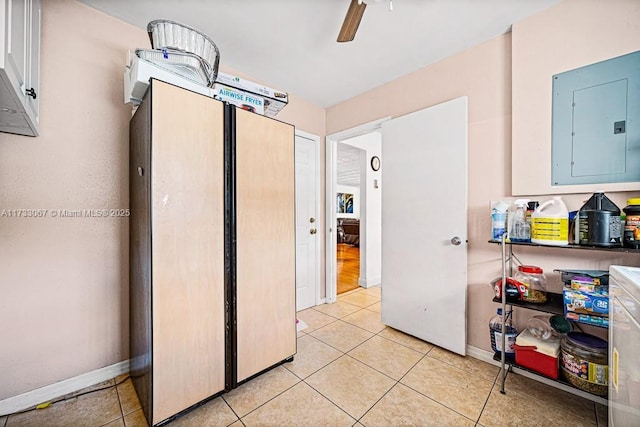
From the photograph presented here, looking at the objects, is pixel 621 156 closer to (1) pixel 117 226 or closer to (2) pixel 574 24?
(2) pixel 574 24

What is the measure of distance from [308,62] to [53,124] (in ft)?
6.10

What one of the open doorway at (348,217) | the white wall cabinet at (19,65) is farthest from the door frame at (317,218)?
the white wall cabinet at (19,65)

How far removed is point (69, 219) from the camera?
1.56 m

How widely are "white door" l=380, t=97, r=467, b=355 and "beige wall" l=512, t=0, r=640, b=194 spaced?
356 millimetres

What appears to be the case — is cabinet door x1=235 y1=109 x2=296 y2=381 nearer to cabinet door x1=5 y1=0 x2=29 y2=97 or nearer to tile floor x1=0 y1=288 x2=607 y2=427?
tile floor x1=0 y1=288 x2=607 y2=427

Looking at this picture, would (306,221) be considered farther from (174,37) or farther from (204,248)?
(174,37)

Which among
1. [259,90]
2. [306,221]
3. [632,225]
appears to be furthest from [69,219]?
[632,225]

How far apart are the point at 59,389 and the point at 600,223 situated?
10.5 ft

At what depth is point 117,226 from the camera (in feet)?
5.66

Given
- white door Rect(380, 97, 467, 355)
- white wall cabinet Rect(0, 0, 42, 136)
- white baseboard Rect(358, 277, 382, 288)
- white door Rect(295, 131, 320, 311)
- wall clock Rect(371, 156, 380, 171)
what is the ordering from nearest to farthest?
white wall cabinet Rect(0, 0, 42, 136) < white door Rect(380, 97, 467, 355) < white door Rect(295, 131, 320, 311) < white baseboard Rect(358, 277, 382, 288) < wall clock Rect(371, 156, 380, 171)

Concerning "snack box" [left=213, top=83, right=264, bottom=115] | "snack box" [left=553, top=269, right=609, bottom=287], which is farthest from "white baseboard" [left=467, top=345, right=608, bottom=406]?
"snack box" [left=213, top=83, right=264, bottom=115]

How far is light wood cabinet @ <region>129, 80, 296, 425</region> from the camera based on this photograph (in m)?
1.26

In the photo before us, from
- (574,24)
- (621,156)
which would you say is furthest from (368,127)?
(621,156)

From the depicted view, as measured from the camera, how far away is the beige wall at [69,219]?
1.42 m
